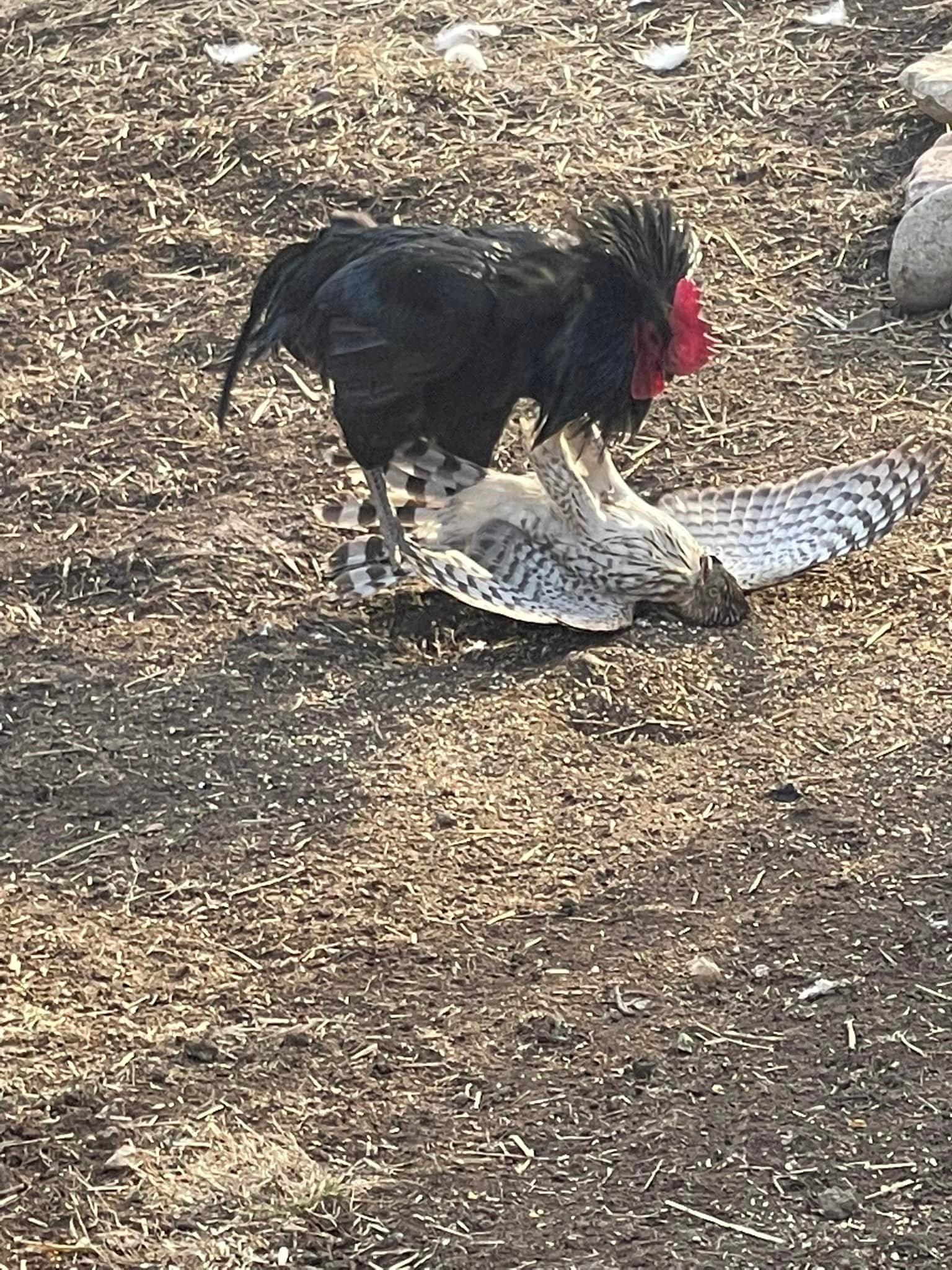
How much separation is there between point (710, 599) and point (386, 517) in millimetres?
915

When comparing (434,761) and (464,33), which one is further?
(464,33)

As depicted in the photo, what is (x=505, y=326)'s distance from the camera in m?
5.12

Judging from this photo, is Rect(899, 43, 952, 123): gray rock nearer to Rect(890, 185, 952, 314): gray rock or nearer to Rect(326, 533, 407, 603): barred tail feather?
Rect(890, 185, 952, 314): gray rock

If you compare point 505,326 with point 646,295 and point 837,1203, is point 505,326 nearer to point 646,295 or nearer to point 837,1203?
point 646,295

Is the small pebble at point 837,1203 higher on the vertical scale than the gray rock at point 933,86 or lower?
lower

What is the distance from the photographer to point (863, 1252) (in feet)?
11.0

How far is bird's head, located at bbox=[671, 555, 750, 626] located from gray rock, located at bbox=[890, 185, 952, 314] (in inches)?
72.9

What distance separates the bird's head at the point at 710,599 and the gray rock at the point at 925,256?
6.07ft

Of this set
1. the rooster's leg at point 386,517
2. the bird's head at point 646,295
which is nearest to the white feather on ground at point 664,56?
the bird's head at point 646,295

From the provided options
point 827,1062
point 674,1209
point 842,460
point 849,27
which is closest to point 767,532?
point 842,460

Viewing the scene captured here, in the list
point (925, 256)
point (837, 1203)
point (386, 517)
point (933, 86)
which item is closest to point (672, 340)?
point (386, 517)

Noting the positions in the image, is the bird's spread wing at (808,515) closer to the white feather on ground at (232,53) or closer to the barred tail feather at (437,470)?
the barred tail feather at (437,470)

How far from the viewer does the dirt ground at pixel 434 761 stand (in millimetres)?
3557

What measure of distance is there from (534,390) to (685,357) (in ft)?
1.35
